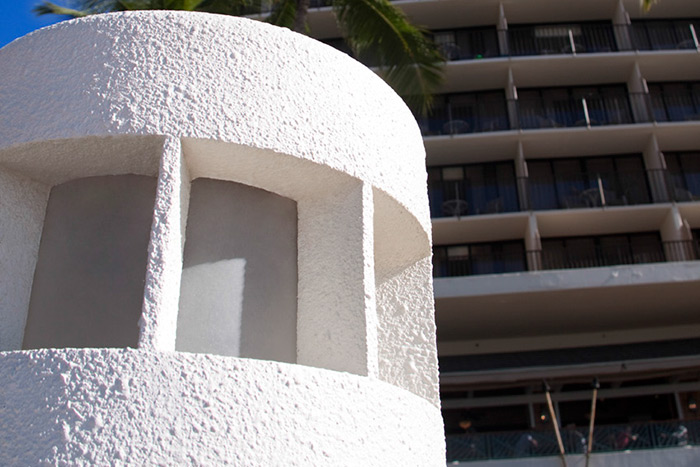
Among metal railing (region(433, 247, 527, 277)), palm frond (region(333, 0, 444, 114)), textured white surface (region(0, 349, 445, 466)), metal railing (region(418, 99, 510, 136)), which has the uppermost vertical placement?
metal railing (region(418, 99, 510, 136))

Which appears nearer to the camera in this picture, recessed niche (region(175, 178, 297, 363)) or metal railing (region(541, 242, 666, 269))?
recessed niche (region(175, 178, 297, 363))

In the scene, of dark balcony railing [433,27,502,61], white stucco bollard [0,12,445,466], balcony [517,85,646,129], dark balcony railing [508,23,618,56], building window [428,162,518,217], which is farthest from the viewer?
dark balcony railing [433,27,502,61]

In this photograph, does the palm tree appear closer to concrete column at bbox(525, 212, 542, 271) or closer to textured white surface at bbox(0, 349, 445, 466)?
textured white surface at bbox(0, 349, 445, 466)

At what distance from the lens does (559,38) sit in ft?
95.3

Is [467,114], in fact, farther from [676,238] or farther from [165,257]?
[165,257]

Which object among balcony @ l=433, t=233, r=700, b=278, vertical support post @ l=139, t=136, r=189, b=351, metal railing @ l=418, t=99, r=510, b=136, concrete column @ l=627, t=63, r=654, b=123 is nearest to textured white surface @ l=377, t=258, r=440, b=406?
vertical support post @ l=139, t=136, r=189, b=351

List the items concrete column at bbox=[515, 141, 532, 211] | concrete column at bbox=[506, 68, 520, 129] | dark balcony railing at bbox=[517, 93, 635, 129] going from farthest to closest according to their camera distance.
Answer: dark balcony railing at bbox=[517, 93, 635, 129] < concrete column at bbox=[506, 68, 520, 129] < concrete column at bbox=[515, 141, 532, 211]

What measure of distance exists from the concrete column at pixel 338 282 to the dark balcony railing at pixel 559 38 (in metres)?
25.6

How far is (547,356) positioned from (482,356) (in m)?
1.89

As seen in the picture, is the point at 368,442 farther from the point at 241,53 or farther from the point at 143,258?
the point at 241,53

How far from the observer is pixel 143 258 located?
14.3 feet

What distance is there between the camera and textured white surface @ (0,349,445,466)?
326cm

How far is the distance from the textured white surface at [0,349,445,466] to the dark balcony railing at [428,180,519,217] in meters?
21.8

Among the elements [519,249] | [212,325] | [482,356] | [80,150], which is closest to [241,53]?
[80,150]
